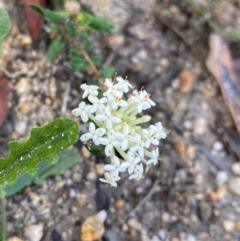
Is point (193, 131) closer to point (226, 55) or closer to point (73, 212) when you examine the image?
point (226, 55)

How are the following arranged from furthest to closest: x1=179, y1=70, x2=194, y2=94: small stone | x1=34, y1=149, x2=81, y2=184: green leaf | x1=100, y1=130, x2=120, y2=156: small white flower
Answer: x1=179, y1=70, x2=194, y2=94: small stone
x1=34, y1=149, x2=81, y2=184: green leaf
x1=100, y1=130, x2=120, y2=156: small white flower

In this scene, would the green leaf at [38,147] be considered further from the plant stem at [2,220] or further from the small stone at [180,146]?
the small stone at [180,146]

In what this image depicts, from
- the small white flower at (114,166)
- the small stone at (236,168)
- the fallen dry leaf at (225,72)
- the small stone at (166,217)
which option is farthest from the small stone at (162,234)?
the fallen dry leaf at (225,72)

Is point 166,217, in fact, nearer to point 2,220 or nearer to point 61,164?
point 61,164

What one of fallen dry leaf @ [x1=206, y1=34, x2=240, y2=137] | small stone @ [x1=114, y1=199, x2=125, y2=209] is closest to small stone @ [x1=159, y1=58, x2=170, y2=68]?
fallen dry leaf @ [x1=206, y1=34, x2=240, y2=137]

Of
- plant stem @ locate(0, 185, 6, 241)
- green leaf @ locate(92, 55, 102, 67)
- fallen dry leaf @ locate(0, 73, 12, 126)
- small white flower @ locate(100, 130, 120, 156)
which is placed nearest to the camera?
small white flower @ locate(100, 130, 120, 156)

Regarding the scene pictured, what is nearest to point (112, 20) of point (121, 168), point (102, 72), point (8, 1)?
point (102, 72)

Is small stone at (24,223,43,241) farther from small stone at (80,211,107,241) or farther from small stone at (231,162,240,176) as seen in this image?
small stone at (231,162,240,176)

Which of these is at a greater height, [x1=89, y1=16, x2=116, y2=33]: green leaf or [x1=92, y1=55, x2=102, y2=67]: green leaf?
[x1=89, y1=16, x2=116, y2=33]: green leaf
